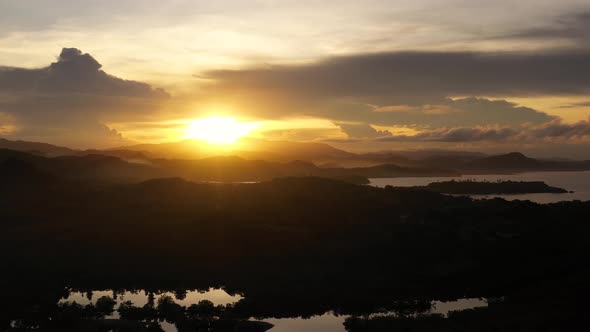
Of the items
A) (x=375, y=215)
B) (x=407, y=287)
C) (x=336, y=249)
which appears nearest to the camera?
(x=407, y=287)

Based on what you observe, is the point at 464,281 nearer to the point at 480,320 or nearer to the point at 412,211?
the point at 480,320

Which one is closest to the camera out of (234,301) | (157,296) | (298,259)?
(234,301)

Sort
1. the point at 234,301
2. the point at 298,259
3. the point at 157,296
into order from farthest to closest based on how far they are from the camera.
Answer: the point at 298,259
the point at 157,296
the point at 234,301

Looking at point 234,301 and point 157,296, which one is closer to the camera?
point 234,301

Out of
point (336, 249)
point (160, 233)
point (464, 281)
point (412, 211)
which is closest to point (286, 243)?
Result: point (336, 249)

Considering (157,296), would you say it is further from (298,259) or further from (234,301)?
(298,259)

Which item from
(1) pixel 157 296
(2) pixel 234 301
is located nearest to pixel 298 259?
(2) pixel 234 301

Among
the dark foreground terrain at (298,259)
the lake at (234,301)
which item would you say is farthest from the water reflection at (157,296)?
the dark foreground terrain at (298,259)

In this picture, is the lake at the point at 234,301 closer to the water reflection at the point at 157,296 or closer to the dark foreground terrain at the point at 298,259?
the water reflection at the point at 157,296
